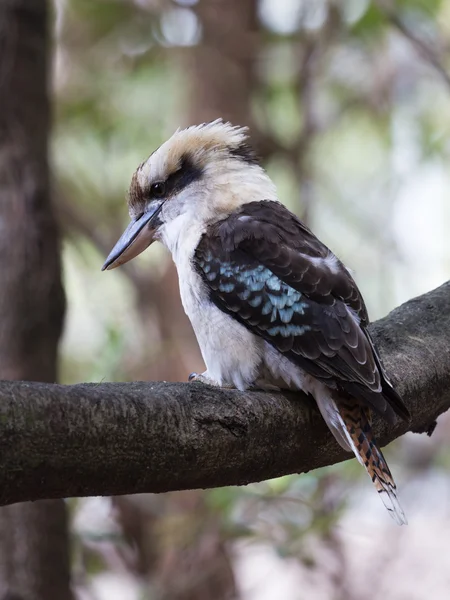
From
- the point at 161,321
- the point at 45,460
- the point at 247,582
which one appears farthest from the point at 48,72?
the point at 247,582

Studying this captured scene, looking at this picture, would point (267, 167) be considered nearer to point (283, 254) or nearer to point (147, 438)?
point (283, 254)

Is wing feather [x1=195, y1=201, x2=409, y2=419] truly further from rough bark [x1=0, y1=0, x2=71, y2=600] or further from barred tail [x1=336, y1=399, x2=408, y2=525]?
rough bark [x1=0, y1=0, x2=71, y2=600]

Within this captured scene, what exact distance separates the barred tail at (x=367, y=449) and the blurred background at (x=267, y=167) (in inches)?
60.8

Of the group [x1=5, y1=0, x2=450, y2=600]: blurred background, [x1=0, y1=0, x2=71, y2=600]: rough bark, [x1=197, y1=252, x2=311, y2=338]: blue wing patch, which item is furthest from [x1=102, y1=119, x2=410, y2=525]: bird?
[x1=5, y1=0, x2=450, y2=600]: blurred background

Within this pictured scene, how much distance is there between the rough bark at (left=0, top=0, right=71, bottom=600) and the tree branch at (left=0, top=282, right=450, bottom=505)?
1167 millimetres

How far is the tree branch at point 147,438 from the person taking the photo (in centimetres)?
120

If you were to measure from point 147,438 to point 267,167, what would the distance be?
11.6 ft

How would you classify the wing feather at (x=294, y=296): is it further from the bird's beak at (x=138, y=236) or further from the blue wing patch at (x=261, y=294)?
the bird's beak at (x=138, y=236)

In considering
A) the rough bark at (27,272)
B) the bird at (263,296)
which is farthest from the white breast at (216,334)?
the rough bark at (27,272)

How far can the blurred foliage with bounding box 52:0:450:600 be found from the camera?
4262 millimetres

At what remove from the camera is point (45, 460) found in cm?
120

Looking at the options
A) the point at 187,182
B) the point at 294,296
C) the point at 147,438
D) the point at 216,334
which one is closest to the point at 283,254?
the point at 294,296

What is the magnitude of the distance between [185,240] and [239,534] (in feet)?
3.99

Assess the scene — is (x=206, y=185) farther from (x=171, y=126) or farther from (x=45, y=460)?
(x=171, y=126)
